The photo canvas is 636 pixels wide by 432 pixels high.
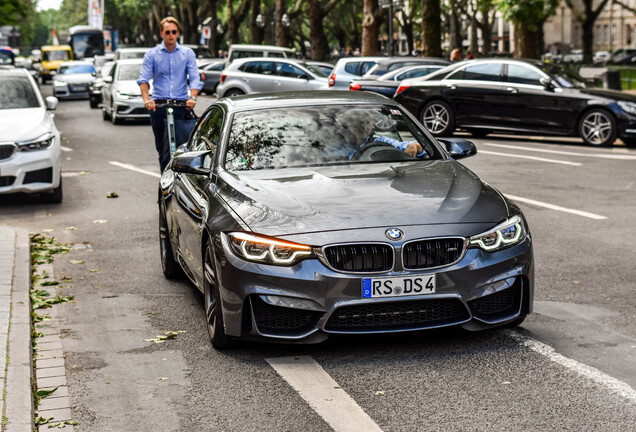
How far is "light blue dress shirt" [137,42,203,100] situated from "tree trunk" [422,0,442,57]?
2566 centimetres

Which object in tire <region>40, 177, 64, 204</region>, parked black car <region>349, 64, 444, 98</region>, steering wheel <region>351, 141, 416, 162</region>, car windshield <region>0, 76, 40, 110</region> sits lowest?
tire <region>40, 177, 64, 204</region>

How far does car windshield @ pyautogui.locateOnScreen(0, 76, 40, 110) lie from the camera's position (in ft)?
43.5

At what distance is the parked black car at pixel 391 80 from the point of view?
926 inches

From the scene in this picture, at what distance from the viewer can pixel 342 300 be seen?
557 cm

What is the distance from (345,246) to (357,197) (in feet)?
1.67

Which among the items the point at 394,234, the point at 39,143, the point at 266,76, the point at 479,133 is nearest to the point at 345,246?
the point at 394,234

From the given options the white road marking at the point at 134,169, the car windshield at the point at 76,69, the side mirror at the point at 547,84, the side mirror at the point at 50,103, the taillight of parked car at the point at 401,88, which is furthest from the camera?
the car windshield at the point at 76,69

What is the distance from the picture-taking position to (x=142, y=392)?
5.39 m

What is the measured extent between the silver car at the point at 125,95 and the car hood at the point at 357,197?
1981 centimetres

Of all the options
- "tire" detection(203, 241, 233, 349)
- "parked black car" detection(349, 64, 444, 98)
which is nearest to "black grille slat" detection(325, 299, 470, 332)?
"tire" detection(203, 241, 233, 349)

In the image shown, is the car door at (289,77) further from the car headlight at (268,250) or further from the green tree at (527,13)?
the car headlight at (268,250)

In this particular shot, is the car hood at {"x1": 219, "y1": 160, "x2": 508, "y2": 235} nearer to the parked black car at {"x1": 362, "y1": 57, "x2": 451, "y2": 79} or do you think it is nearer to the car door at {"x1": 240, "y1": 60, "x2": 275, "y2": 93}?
the parked black car at {"x1": 362, "y1": 57, "x2": 451, "y2": 79}

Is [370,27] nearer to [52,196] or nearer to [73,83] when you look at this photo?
[73,83]

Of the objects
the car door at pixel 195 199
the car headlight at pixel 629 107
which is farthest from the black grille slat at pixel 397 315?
the car headlight at pixel 629 107
